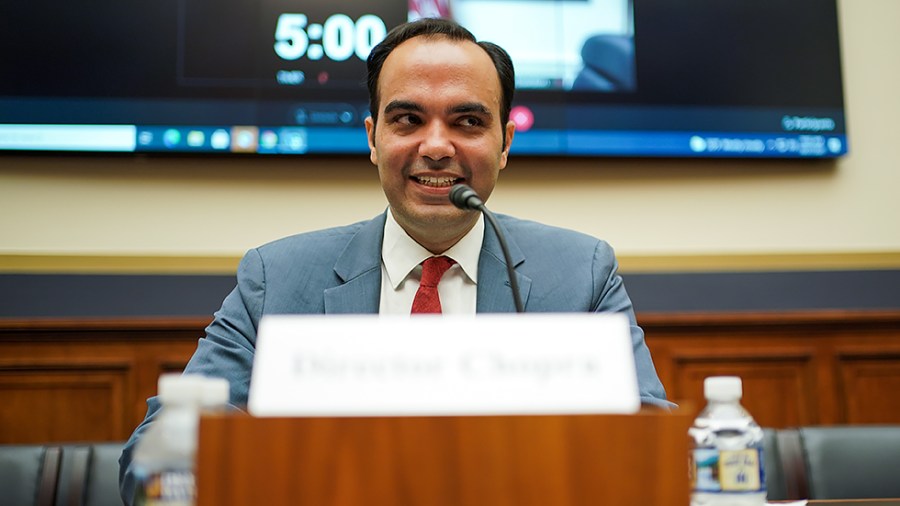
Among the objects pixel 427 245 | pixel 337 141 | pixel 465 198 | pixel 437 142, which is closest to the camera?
pixel 465 198

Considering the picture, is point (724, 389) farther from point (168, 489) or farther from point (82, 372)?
point (82, 372)

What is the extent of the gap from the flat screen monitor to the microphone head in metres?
1.70

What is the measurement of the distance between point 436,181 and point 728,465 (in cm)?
83

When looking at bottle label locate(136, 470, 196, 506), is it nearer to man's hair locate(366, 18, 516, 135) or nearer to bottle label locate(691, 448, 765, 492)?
bottle label locate(691, 448, 765, 492)

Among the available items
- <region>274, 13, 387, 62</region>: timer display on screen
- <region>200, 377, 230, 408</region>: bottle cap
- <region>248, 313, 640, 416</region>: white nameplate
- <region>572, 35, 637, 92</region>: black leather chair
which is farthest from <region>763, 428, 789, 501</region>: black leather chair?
<region>274, 13, 387, 62</region>: timer display on screen

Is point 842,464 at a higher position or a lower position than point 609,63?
lower

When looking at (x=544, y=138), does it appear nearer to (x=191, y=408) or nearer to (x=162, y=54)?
(x=162, y=54)

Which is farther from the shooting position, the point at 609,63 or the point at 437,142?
the point at 609,63

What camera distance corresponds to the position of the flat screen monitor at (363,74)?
112 inches

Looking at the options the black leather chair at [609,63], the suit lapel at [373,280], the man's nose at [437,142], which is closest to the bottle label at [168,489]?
the suit lapel at [373,280]

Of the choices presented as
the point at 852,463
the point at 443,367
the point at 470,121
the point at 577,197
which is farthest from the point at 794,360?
the point at 443,367

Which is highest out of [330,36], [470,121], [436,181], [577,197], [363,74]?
[330,36]

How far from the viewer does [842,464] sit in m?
1.73

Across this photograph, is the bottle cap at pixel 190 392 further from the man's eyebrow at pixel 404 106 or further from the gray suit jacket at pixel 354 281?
the man's eyebrow at pixel 404 106
